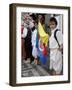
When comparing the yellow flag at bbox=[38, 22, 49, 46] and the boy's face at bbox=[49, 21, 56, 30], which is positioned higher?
the boy's face at bbox=[49, 21, 56, 30]

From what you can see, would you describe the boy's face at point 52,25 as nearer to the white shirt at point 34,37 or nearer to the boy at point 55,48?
the boy at point 55,48

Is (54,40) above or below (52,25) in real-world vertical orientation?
below

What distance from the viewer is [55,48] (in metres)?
1.91

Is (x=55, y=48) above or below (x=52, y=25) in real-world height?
below

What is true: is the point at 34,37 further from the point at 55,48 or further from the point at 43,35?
the point at 55,48

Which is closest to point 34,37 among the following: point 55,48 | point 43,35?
point 43,35

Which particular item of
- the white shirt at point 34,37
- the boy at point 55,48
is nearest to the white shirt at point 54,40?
the boy at point 55,48

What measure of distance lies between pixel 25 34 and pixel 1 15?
0.21 metres

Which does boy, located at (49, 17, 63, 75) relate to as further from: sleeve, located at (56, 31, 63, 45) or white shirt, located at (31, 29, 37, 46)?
white shirt, located at (31, 29, 37, 46)

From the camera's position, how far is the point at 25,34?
71.9 inches

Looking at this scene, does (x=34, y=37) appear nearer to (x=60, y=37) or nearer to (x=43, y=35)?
(x=43, y=35)

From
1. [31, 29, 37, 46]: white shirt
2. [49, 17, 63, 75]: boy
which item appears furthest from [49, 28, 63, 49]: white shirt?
[31, 29, 37, 46]: white shirt

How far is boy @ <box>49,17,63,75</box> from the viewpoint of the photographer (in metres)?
1.90

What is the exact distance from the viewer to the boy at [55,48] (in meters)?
1.90
